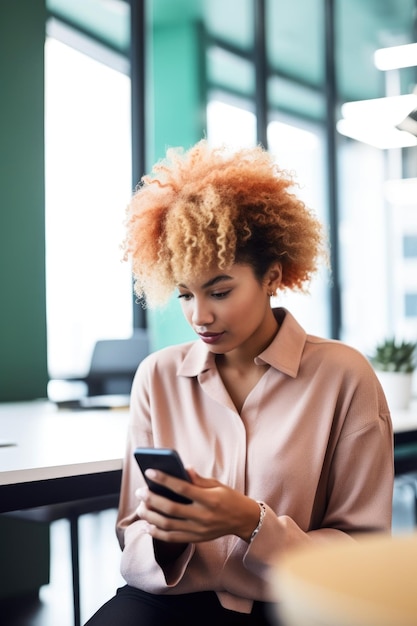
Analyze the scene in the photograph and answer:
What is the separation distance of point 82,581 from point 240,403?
6.28 feet

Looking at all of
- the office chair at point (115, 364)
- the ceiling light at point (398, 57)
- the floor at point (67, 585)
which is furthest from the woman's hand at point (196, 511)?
the ceiling light at point (398, 57)

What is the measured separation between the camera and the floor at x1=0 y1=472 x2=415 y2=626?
112 inches

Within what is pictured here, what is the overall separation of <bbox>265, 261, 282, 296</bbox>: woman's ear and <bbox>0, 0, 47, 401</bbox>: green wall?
1.86 metres

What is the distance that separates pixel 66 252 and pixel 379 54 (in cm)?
194

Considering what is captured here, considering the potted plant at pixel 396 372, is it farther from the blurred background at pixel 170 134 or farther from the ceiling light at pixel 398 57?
the ceiling light at pixel 398 57

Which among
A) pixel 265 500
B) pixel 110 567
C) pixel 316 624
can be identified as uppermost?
pixel 316 624

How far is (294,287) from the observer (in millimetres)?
1865

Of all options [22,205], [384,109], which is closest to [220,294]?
[22,205]

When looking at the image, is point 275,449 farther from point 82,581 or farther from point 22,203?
point 22,203

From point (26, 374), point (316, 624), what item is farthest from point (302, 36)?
point (316, 624)

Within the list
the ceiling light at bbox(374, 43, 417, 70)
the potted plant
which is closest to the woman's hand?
the potted plant

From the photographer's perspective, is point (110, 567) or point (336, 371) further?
point (110, 567)

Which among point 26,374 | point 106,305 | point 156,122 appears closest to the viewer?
point 26,374

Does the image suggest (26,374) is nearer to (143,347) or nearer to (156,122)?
(143,347)
